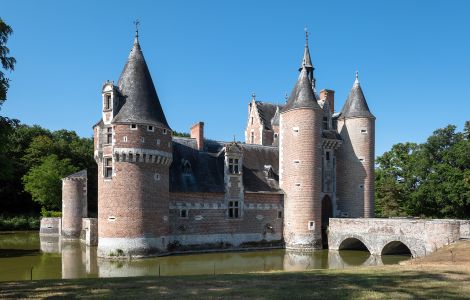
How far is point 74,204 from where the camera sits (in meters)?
34.5

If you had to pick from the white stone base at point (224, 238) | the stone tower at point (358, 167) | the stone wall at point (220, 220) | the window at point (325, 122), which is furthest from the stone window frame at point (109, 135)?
the stone tower at point (358, 167)

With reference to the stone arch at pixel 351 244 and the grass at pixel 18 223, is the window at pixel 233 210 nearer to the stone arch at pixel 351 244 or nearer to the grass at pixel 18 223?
the stone arch at pixel 351 244

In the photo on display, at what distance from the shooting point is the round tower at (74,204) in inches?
1358

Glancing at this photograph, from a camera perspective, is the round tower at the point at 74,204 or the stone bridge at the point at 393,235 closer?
the stone bridge at the point at 393,235

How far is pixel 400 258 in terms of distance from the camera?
2506 cm

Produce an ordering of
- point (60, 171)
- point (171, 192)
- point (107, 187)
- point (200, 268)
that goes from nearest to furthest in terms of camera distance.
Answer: point (200, 268) < point (107, 187) < point (171, 192) < point (60, 171)

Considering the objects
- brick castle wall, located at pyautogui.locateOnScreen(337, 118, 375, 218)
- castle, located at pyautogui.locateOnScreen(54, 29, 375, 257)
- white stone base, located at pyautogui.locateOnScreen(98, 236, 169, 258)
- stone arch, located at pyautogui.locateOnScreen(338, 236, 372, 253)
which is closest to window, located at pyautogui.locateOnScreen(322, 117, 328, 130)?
castle, located at pyautogui.locateOnScreen(54, 29, 375, 257)

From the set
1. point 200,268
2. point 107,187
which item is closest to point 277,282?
point 200,268

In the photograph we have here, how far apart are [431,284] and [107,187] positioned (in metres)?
17.7

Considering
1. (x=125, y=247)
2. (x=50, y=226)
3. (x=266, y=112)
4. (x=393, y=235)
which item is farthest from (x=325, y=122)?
(x=50, y=226)

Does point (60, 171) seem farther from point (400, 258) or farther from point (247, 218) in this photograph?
point (400, 258)

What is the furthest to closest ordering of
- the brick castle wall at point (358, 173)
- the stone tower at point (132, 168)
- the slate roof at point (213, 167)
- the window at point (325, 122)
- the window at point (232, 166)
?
the window at point (325, 122) < the brick castle wall at point (358, 173) < the window at point (232, 166) < the slate roof at point (213, 167) < the stone tower at point (132, 168)

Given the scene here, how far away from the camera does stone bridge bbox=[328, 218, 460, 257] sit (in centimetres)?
2261

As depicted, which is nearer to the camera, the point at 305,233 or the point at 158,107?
the point at 158,107
